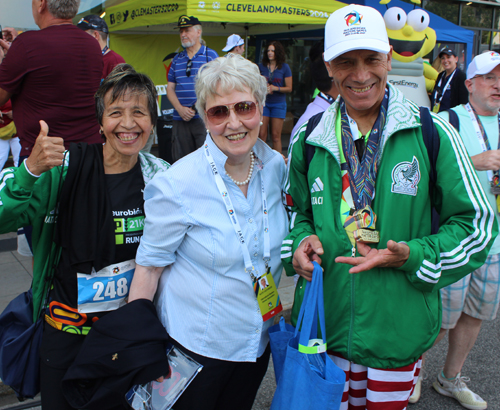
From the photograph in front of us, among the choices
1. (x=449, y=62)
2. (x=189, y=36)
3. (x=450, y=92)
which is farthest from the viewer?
(x=449, y=62)

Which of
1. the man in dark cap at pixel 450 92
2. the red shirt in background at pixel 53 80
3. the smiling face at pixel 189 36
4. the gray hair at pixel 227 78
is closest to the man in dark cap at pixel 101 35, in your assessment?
the smiling face at pixel 189 36

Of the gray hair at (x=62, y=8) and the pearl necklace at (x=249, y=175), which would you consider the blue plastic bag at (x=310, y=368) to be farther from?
the gray hair at (x=62, y=8)

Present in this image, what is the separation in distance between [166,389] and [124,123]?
1132mm

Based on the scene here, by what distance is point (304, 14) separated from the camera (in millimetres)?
7211

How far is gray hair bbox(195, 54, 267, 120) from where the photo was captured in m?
1.76

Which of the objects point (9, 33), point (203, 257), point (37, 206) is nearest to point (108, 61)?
point (9, 33)

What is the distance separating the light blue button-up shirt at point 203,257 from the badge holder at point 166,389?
A: 73 millimetres

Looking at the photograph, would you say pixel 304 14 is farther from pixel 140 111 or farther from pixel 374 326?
pixel 374 326

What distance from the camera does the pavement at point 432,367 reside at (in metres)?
2.97

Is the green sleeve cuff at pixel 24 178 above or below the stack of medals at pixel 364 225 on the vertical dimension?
above

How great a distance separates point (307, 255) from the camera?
5.74 ft

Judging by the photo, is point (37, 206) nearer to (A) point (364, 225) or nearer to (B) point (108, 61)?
(A) point (364, 225)

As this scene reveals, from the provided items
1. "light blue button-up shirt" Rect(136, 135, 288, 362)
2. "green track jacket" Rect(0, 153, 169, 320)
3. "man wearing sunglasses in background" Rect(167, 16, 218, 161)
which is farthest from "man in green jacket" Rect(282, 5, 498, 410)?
"man wearing sunglasses in background" Rect(167, 16, 218, 161)

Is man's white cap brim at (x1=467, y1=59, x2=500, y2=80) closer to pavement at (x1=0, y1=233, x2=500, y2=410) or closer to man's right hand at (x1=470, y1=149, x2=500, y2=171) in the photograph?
man's right hand at (x1=470, y1=149, x2=500, y2=171)
